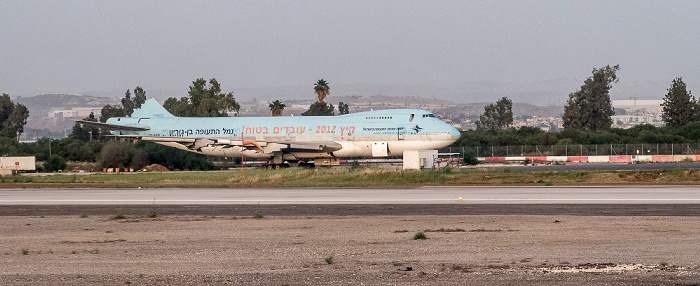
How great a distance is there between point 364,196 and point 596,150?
44709 millimetres

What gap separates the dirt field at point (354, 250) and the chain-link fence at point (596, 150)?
51.3 meters

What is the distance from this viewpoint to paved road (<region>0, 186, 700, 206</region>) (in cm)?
2691

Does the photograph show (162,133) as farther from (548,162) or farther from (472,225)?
(472,225)

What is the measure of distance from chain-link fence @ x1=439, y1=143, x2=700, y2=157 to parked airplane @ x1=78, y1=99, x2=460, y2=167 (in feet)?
49.3

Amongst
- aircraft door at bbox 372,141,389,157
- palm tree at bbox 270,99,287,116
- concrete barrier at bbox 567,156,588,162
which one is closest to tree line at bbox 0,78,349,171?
palm tree at bbox 270,99,287,116

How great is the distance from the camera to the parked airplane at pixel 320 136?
55500mm

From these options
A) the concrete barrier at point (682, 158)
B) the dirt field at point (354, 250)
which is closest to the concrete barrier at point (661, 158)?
the concrete barrier at point (682, 158)

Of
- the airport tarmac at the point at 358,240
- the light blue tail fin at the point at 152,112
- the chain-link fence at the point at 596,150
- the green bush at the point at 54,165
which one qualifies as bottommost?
the airport tarmac at the point at 358,240

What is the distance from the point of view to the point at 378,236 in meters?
16.8

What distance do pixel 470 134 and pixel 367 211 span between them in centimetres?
7102

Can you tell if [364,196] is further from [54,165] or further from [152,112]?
[54,165]

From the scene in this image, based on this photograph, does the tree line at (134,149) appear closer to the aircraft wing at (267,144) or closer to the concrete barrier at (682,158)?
the aircraft wing at (267,144)

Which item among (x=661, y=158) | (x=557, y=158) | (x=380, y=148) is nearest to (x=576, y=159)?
(x=557, y=158)

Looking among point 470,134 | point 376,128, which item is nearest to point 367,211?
point 376,128
